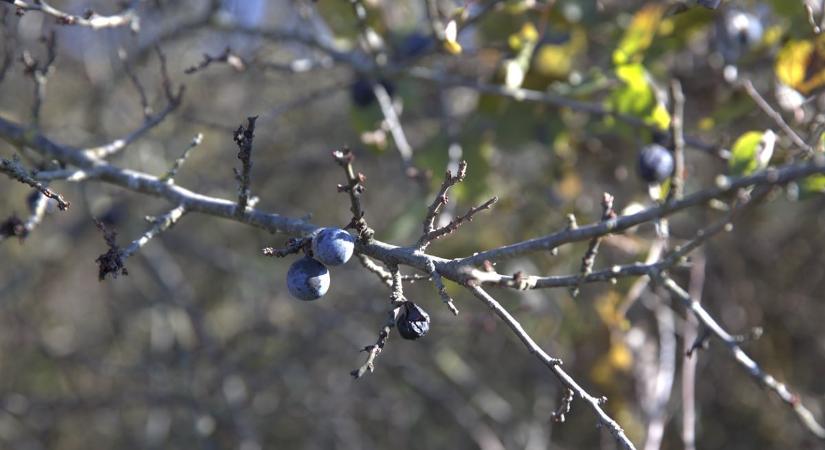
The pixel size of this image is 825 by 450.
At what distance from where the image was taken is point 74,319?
5.90 m

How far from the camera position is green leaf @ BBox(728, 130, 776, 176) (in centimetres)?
205

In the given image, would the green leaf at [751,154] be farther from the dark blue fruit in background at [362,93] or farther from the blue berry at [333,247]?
the dark blue fruit in background at [362,93]

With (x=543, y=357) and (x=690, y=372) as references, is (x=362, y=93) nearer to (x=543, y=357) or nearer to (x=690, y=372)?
(x=690, y=372)

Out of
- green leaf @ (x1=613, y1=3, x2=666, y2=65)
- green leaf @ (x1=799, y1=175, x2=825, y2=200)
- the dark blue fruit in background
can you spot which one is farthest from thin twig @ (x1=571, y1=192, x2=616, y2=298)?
the dark blue fruit in background

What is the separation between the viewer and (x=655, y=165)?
2453mm

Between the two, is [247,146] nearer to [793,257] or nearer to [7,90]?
[793,257]

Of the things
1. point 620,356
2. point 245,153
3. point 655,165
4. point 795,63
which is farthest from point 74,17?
point 620,356

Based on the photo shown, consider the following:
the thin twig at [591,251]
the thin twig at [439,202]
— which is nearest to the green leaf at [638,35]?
the thin twig at [591,251]

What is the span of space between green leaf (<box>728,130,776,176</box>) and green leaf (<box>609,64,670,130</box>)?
19.8 inches

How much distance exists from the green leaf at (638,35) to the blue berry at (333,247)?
1.59 m

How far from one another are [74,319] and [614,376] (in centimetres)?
414

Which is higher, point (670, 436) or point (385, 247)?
point (385, 247)

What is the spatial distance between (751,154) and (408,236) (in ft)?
8.81

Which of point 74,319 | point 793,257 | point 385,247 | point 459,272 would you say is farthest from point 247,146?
point 74,319
